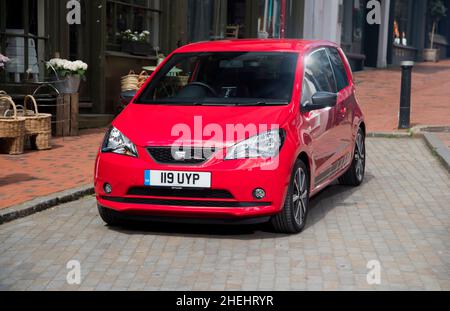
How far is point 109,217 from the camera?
7.27m

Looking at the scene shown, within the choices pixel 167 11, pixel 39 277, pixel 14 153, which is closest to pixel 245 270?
pixel 39 277

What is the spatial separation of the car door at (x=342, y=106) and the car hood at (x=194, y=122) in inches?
56.3

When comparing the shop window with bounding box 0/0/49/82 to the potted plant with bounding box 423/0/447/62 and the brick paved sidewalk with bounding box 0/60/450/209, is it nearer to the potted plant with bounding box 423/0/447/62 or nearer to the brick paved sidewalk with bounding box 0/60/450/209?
the brick paved sidewalk with bounding box 0/60/450/209

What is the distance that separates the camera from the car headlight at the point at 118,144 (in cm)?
694

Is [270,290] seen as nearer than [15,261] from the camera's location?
Yes

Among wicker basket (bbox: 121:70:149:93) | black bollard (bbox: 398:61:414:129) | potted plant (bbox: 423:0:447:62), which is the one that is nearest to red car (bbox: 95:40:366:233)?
black bollard (bbox: 398:61:414:129)

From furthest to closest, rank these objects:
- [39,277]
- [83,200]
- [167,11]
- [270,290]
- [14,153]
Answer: [167,11] → [14,153] → [83,200] → [39,277] → [270,290]

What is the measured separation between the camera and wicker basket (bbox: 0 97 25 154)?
1097 cm

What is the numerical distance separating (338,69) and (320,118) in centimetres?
138

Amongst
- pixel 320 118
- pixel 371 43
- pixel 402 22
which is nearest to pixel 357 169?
pixel 320 118

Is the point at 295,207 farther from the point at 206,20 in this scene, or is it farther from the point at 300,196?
the point at 206,20
